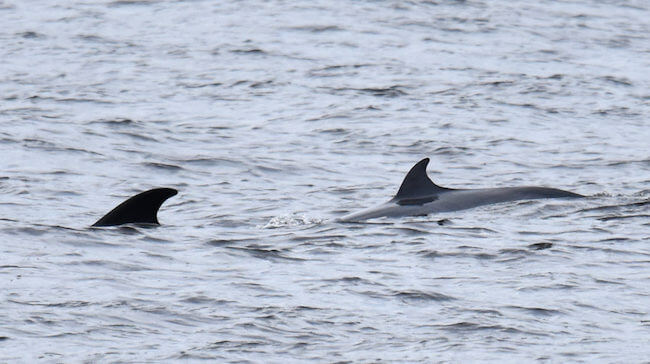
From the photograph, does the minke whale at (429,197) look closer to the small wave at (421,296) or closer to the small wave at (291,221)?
the small wave at (291,221)

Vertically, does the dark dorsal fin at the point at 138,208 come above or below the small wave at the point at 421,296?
below

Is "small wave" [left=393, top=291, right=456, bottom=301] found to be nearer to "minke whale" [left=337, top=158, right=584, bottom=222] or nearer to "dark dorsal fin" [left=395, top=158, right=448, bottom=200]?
"minke whale" [left=337, top=158, right=584, bottom=222]

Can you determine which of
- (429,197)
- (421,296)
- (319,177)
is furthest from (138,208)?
(319,177)

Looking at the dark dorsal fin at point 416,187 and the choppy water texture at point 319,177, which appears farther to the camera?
the dark dorsal fin at point 416,187

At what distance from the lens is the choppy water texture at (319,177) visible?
1055 centimetres

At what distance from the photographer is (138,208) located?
14305 millimetres

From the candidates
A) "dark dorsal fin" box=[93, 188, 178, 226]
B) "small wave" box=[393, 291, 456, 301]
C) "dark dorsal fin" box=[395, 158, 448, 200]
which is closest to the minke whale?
"dark dorsal fin" box=[395, 158, 448, 200]

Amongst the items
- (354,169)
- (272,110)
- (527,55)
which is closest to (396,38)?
(527,55)

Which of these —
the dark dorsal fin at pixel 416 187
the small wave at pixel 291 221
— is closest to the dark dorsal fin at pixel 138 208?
the small wave at pixel 291 221

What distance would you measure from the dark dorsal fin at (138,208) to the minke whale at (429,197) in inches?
76.7

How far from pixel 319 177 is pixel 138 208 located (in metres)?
4.80

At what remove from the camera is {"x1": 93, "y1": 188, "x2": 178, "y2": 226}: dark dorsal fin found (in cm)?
1415

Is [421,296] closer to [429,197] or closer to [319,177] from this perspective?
[429,197]

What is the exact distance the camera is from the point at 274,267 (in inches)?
497
